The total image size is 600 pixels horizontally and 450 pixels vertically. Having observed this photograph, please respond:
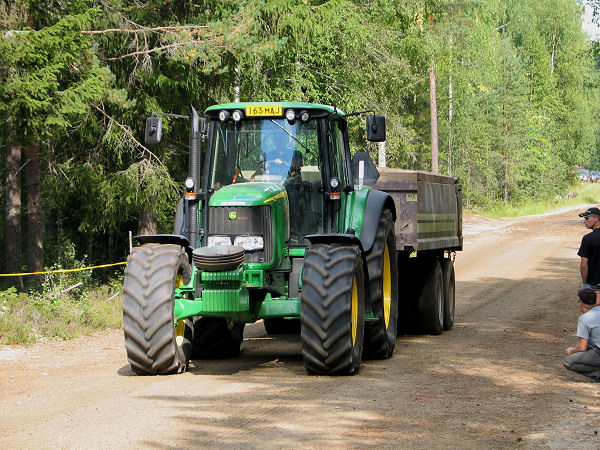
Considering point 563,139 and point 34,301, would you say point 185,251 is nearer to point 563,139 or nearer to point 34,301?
point 34,301

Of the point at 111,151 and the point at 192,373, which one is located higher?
the point at 111,151

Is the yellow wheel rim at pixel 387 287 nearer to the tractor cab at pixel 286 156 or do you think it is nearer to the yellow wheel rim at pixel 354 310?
the tractor cab at pixel 286 156

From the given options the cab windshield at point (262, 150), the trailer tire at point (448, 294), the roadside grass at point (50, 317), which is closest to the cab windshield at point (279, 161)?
the cab windshield at point (262, 150)

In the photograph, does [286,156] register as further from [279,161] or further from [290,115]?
[290,115]

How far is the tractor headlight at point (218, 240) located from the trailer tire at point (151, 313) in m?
0.47

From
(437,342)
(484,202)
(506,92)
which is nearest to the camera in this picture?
(437,342)

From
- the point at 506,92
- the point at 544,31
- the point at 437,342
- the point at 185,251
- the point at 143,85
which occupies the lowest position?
the point at 437,342

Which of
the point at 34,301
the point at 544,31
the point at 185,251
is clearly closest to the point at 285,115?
A: the point at 185,251

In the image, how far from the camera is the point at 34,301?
15109 mm

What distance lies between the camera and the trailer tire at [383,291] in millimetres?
11188

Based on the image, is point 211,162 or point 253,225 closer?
point 253,225

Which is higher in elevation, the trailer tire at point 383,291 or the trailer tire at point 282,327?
the trailer tire at point 383,291

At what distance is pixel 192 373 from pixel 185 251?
1.35 m

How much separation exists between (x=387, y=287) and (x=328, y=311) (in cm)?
286
